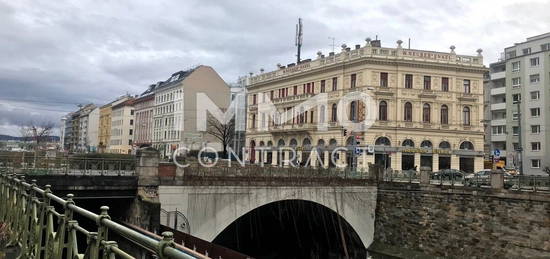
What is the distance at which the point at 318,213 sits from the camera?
3073 centimetres

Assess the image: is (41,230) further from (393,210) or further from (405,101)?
(405,101)

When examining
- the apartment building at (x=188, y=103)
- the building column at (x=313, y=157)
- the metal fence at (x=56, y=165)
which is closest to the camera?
the metal fence at (x=56, y=165)

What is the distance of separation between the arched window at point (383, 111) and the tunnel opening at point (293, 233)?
809 inches

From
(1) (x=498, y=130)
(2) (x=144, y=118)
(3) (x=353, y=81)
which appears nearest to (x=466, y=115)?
(3) (x=353, y=81)

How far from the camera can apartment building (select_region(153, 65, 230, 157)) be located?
8019cm

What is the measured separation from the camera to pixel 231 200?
23188 mm

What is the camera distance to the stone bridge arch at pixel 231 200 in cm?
2148

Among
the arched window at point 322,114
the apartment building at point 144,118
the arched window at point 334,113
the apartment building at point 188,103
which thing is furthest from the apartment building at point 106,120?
the arched window at point 334,113

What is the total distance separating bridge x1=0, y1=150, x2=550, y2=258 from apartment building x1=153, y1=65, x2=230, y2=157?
155ft

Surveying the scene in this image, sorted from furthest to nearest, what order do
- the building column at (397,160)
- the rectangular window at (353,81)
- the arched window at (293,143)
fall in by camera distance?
the arched window at (293,143) → the rectangular window at (353,81) → the building column at (397,160)

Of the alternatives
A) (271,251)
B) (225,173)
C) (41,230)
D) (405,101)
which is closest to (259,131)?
(405,101)

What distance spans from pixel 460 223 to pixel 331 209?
26.0 feet

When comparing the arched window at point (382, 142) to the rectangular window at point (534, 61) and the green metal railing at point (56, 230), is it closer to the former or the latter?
the rectangular window at point (534, 61)

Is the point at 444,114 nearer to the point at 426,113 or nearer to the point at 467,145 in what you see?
the point at 426,113
